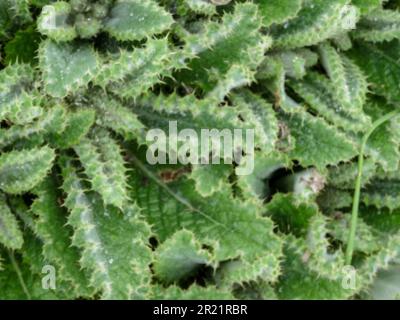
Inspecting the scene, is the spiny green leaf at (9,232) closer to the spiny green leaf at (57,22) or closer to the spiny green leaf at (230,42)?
the spiny green leaf at (57,22)

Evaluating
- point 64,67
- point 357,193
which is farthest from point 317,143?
point 64,67

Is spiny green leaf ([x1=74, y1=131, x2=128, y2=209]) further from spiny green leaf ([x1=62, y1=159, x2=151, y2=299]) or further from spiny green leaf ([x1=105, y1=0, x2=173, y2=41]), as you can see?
spiny green leaf ([x1=105, y1=0, x2=173, y2=41])

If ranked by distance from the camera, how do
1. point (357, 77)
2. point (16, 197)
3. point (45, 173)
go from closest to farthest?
point (45, 173) → point (16, 197) → point (357, 77)

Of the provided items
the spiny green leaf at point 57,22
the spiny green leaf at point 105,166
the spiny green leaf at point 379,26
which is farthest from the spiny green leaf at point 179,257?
the spiny green leaf at point 379,26

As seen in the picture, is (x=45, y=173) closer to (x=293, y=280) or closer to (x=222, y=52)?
(x=222, y=52)

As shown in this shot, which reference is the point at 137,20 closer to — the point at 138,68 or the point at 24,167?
the point at 138,68

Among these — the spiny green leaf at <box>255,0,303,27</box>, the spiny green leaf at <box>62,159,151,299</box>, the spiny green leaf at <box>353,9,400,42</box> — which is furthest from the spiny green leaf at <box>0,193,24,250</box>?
the spiny green leaf at <box>353,9,400,42</box>

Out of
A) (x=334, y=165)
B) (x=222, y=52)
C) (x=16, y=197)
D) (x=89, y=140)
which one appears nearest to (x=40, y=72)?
(x=89, y=140)

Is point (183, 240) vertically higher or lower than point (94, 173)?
lower
